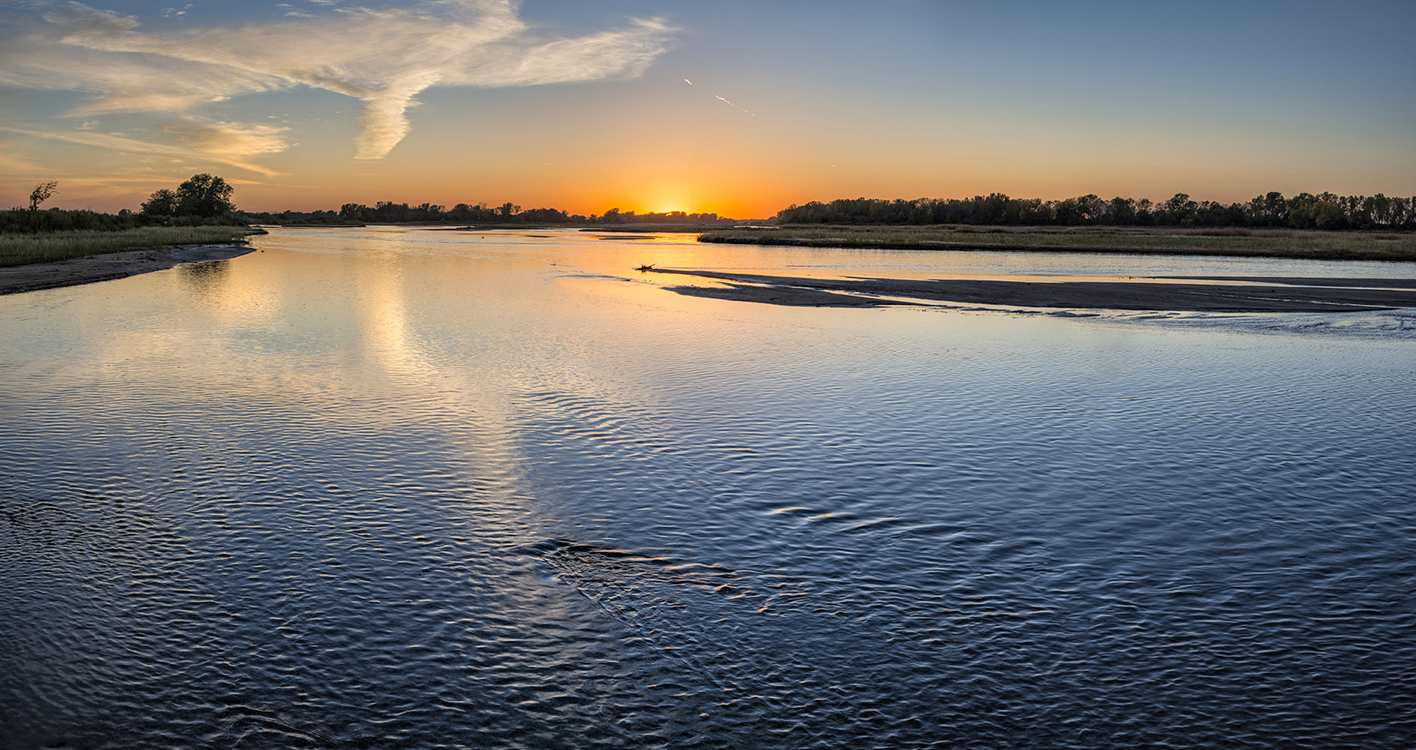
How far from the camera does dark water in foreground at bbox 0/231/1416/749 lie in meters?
5.53

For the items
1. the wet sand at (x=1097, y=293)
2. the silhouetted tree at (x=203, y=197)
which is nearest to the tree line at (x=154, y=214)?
the silhouetted tree at (x=203, y=197)

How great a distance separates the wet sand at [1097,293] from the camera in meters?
34.3

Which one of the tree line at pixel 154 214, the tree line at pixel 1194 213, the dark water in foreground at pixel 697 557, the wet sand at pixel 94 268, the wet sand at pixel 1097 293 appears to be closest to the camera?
the dark water in foreground at pixel 697 557

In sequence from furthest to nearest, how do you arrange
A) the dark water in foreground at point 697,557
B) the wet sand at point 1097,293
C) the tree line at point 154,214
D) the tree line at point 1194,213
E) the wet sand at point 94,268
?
the tree line at point 1194,213
the tree line at point 154,214
the wet sand at point 94,268
the wet sand at point 1097,293
the dark water in foreground at point 697,557

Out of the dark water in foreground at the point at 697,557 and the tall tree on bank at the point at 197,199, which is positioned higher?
the tall tree on bank at the point at 197,199

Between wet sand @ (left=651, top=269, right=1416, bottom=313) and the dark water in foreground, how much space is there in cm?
1769

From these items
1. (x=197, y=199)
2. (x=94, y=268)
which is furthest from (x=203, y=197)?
(x=94, y=268)

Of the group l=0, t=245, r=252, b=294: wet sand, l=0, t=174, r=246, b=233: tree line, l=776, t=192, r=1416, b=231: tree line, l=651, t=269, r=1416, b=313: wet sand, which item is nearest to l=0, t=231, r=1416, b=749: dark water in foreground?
l=651, t=269, r=1416, b=313: wet sand

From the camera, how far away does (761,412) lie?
14.0 metres

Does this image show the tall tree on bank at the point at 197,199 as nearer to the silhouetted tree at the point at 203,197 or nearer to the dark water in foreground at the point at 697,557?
the silhouetted tree at the point at 203,197

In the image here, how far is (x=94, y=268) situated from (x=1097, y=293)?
5068cm

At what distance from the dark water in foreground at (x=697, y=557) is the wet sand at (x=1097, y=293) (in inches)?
696

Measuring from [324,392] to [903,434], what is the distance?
9935 millimetres

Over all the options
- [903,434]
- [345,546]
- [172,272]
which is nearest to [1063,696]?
[345,546]
